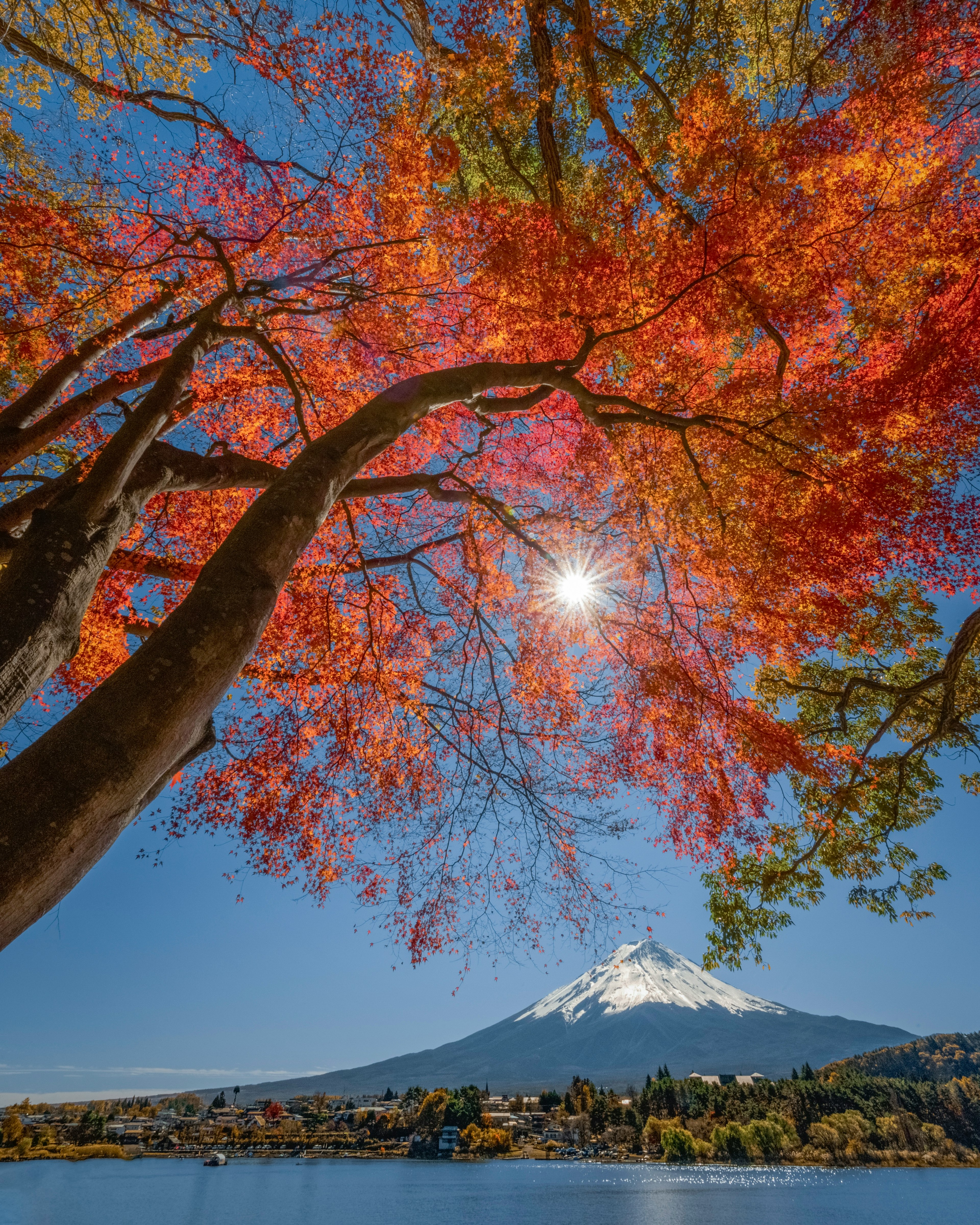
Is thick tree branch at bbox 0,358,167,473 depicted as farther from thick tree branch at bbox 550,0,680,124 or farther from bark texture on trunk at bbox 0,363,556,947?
thick tree branch at bbox 550,0,680,124

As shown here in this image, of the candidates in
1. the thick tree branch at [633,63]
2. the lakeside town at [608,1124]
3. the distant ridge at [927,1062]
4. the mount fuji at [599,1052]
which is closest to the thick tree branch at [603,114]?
the thick tree branch at [633,63]

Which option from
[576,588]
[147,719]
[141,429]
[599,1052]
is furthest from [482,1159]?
[147,719]

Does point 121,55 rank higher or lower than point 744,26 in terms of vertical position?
lower

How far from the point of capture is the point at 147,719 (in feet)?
7.32

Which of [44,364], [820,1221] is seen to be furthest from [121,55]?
[820,1221]

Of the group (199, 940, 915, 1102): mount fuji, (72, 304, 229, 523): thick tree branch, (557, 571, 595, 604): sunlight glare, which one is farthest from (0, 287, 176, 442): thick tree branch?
(199, 940, 915, 1102): mount fuji

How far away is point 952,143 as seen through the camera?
9305mm

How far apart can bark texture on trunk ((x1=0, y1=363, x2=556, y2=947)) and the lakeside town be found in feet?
287

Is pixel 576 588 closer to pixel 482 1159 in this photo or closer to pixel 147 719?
pixel 147 719

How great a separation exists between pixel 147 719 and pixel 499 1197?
118428 millimetres

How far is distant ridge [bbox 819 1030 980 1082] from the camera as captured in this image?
298 feet

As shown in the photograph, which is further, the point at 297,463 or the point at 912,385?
the point at 912,385

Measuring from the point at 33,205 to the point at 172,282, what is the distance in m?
1.68

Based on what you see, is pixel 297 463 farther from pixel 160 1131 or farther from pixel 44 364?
pixel 160 1131
